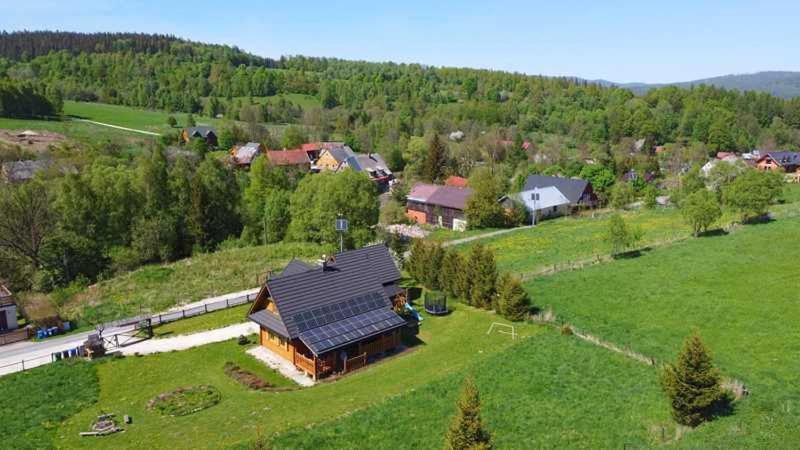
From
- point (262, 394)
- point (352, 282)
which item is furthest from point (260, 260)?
point (262, 394)

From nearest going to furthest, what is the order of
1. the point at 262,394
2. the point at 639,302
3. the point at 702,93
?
1. the point at 262,394
2. the point at 639,302
3. the point at 702,93

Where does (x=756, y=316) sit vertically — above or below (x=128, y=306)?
above

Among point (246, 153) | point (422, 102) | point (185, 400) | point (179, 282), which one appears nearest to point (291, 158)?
point (246, 153)

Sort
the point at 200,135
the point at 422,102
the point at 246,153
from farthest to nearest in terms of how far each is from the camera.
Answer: the point at 422,102 < the point at 200,135 < the point at 246,153

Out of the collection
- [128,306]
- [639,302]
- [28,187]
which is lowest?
[128,306]

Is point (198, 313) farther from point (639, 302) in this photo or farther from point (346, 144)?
point (346, 144)

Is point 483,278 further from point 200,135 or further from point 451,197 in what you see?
point 200,135

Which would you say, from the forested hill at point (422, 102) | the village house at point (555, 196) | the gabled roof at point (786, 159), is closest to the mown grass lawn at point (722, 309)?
the village house at point (555, 196)
